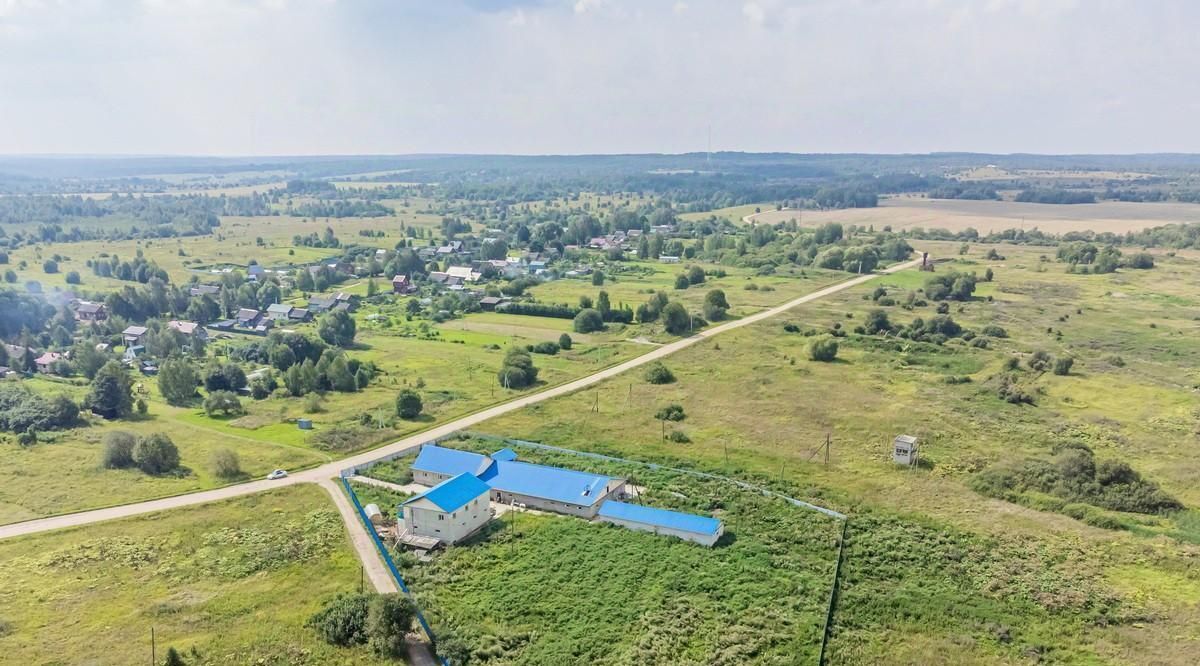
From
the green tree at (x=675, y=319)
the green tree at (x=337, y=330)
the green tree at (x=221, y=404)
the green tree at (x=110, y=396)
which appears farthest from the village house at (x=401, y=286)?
the green tree at (x=110, y=396)

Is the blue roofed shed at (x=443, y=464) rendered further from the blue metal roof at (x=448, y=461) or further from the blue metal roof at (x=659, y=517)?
the blue metal roof at (x=659, y=517)

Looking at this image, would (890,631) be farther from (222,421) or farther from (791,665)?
(222,421)

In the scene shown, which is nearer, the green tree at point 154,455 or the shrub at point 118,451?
the green tree at point 154,455

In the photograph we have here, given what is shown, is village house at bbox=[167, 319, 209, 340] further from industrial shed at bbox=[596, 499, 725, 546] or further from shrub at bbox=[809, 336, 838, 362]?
shrub at bbox=[809, 336, 838, 362]

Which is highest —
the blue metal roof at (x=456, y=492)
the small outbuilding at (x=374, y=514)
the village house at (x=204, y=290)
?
the blue metal roof at (x=456, y=492)

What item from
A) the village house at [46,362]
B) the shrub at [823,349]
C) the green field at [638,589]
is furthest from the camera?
the shrub at [823,349]

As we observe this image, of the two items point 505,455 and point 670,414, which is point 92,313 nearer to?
point 505,455

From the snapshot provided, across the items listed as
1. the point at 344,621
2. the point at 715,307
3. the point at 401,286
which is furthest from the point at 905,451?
the point at 401,286

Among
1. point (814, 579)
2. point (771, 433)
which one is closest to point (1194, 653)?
point (814, 579)

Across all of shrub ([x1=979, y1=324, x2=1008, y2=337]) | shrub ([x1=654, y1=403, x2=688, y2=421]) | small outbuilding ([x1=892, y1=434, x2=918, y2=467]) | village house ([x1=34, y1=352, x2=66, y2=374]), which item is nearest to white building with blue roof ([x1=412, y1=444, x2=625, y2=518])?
shrub ([x1=654, y1=403, x2=688, y2=421])
